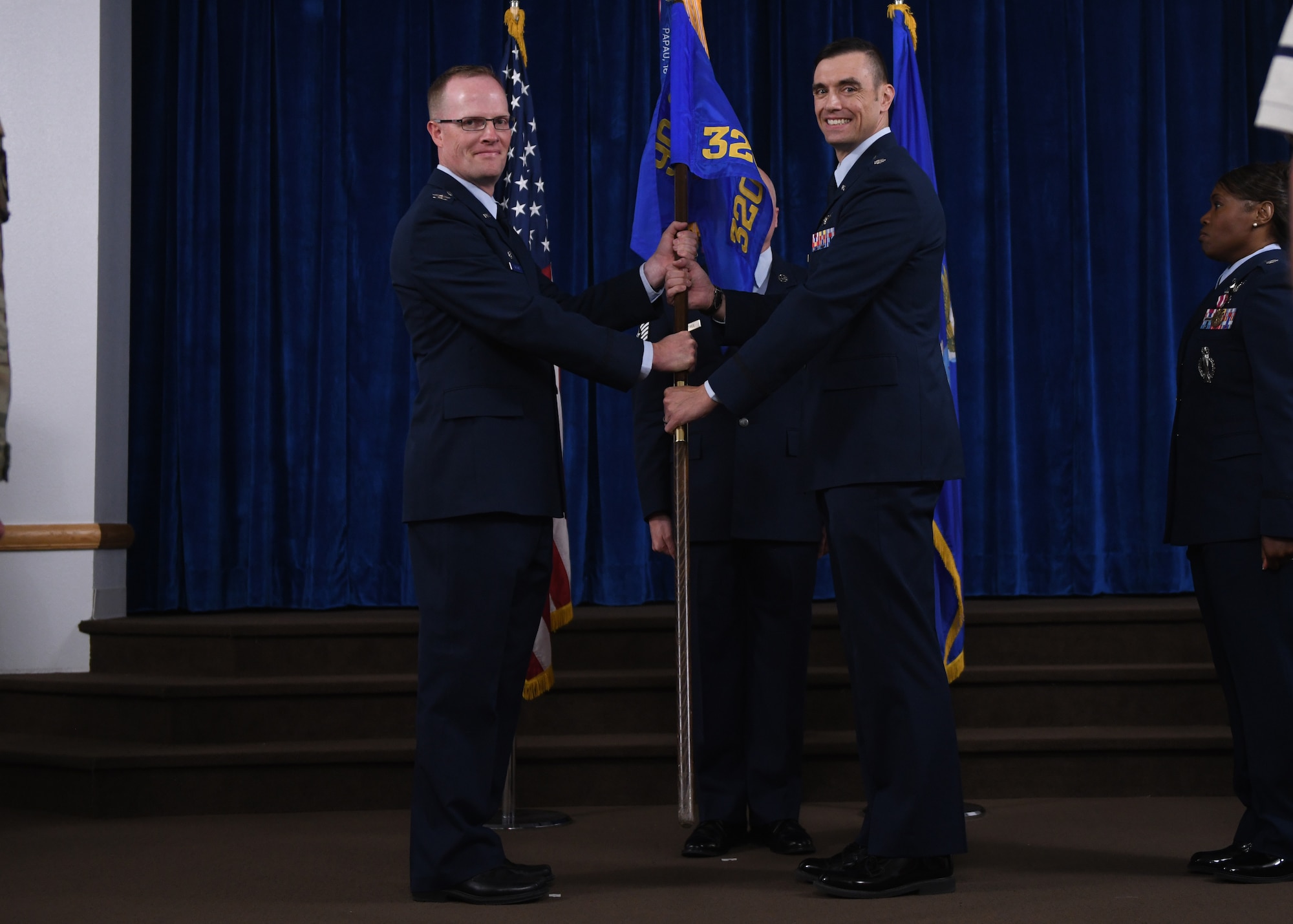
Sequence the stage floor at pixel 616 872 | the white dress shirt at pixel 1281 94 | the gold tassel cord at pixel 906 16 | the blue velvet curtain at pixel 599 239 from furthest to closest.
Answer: the blue velvet curtain at pixel 599 239 < the gold tassel cord at pixel 906 16 < the stage floor at pixel 616 872 < the white dress shirt at pixel 1281 94

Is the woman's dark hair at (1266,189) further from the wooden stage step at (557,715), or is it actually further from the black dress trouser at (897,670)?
the wooden stage step at (557,715)

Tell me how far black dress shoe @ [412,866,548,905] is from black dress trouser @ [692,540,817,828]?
634 mm

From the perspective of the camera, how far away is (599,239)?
5273mm

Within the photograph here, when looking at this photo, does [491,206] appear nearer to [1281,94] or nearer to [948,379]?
[948,379]

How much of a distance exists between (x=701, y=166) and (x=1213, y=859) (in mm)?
1970

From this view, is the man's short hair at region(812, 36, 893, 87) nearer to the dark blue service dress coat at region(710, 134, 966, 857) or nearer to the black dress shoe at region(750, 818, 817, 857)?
the dark blue service dress coat at region(710, 134, 966, 857)

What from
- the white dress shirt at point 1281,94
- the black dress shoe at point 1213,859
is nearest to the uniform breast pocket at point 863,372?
the white dress shirt at point 1281,94

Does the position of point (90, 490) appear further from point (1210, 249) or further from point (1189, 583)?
point (1189, 583)

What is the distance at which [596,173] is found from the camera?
17.3 ft

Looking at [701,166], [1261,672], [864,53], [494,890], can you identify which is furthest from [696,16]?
[494,890]

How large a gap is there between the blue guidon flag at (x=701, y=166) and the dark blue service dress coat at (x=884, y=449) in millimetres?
544

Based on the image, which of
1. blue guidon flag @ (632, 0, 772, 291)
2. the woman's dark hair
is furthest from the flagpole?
the woman's dark hair

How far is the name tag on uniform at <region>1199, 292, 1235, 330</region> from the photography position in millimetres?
2730

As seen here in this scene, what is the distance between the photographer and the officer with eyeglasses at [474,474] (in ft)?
8.11
